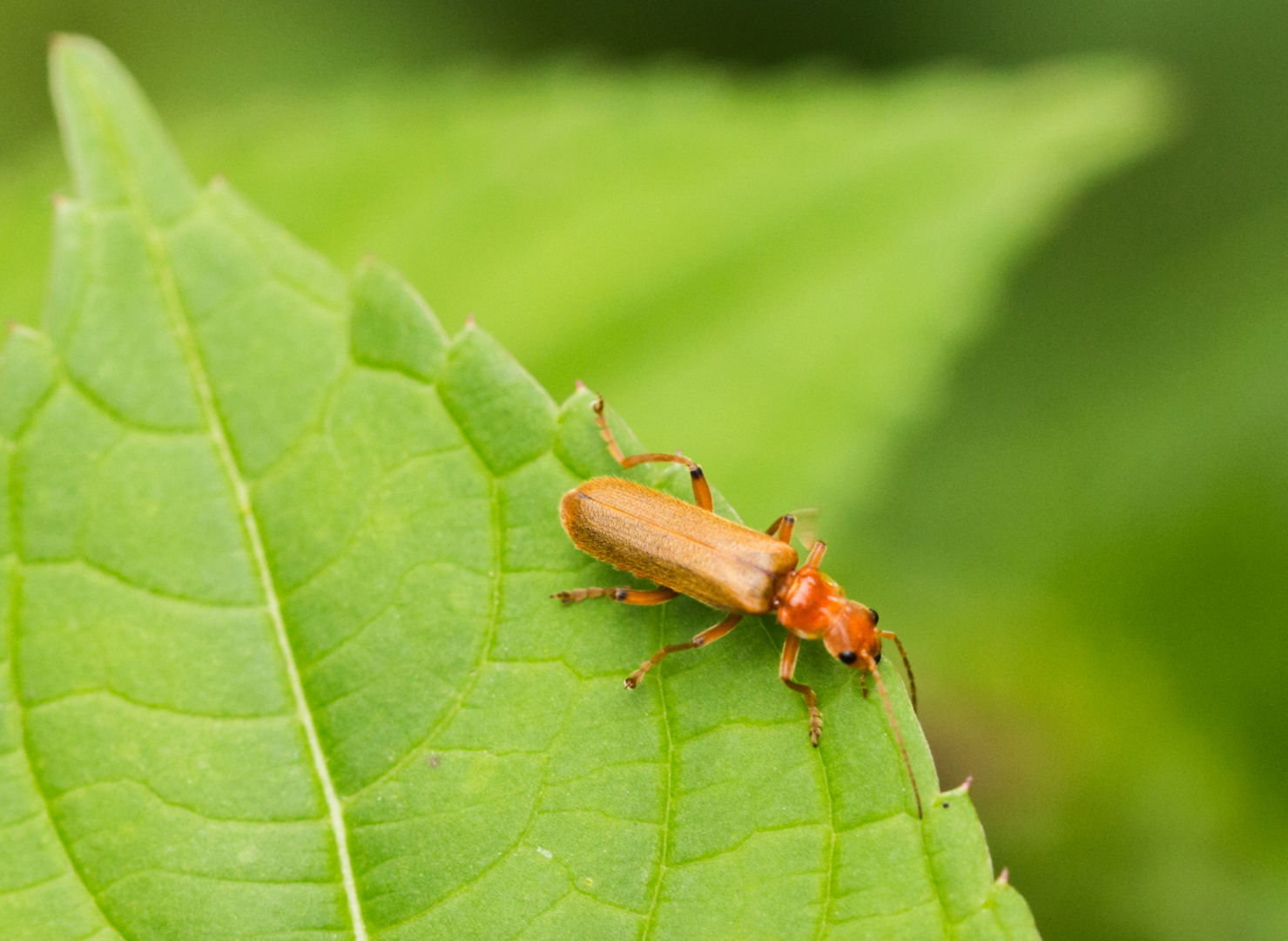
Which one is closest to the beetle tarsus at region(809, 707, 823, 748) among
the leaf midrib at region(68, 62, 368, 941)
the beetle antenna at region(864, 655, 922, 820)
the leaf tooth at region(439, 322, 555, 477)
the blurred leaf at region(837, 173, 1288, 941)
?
the beetle antenna at region(864, 655, 922, 820)

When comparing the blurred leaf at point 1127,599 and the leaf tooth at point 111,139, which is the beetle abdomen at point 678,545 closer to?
the leaf tooth at point 111,139

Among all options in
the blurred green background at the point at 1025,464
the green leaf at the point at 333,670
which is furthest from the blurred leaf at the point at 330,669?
the blurred green background at the point at 1025,464

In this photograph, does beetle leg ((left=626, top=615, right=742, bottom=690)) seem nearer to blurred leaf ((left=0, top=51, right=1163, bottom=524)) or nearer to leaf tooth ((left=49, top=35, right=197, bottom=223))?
blurred leaf ((left=0, top=51, right=1163, bottom=524))

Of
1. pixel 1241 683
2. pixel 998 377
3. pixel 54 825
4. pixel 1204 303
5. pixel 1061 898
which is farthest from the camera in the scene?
pixel 998 377

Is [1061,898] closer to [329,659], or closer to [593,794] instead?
[593,794]

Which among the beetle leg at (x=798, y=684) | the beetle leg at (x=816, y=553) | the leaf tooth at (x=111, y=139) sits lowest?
the beetle leg at (x=798, y=684)

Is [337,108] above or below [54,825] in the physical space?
above

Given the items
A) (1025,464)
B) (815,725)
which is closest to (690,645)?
(815,725)

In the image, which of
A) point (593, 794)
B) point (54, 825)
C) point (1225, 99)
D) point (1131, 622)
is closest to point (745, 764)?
point (593, 794)
